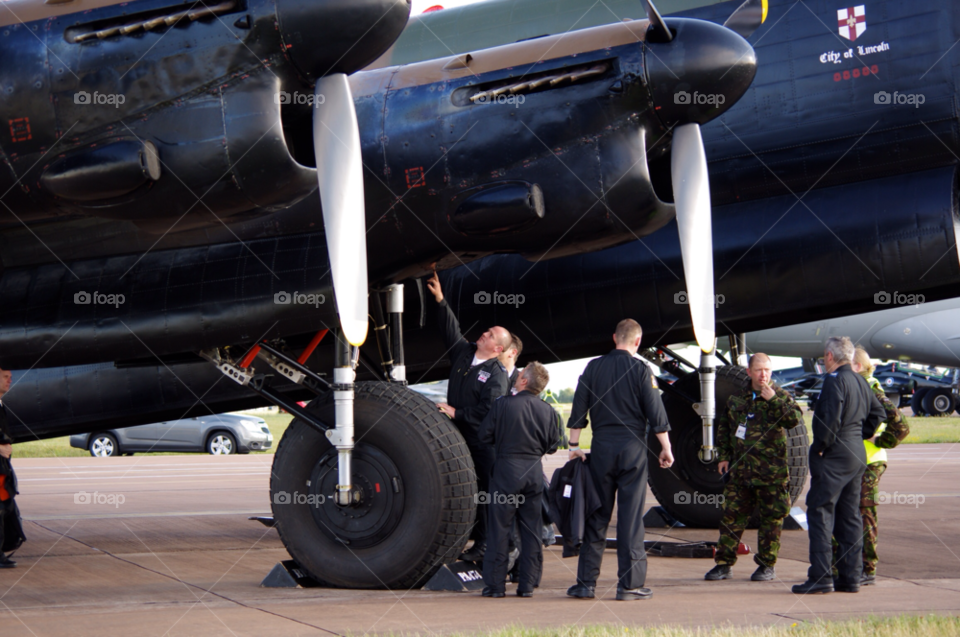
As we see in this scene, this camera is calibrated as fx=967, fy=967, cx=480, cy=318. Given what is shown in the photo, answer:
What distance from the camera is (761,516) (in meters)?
6.67

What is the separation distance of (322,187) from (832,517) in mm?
3843

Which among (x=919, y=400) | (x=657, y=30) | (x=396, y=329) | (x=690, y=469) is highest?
(x=657, y=30)

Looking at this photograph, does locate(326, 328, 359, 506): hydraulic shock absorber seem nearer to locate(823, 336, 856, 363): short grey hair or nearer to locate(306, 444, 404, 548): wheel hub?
locate(306, 444, 404, 548): wheel hub

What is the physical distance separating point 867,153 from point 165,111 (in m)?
5.25

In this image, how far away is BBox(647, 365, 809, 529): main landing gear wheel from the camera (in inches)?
368

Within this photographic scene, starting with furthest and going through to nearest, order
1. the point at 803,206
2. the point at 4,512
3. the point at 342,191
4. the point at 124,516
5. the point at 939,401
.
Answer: the point at 939,401 < the point at 124,516 < the point at 4,512 < the point at 803,206 < the point at 342,191

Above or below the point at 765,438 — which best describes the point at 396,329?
above

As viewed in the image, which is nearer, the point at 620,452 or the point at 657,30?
the point at 620,452

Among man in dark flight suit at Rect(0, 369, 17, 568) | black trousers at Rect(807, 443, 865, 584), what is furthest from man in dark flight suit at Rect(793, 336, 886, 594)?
man in dark flight suit at Rect(0, 369, 17, 568)

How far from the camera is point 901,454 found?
2102 centimetres

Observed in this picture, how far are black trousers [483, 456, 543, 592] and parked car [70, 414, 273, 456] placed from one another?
1885cm

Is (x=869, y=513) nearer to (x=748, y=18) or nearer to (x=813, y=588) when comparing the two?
(x=813, y=588)

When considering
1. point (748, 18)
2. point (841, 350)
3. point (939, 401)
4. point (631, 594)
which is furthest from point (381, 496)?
point (939, 401)

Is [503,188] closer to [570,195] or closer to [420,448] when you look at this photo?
[570,195]
